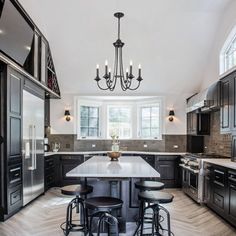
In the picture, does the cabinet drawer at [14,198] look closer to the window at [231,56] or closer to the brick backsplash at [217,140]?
the brick backsplash at [217,140]

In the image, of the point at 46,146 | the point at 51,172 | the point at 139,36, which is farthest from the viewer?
the point at 46,146

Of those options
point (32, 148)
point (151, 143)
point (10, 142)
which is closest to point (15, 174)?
point (10, 142)

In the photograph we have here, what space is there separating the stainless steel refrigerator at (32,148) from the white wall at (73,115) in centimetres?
164

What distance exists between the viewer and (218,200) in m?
4.80

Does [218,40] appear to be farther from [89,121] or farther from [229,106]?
[89,121]

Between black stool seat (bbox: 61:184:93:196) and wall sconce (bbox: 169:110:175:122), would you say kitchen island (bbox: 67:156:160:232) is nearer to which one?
black stool seat (bbox: 61:184:93:196)

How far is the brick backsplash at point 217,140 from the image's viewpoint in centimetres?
585

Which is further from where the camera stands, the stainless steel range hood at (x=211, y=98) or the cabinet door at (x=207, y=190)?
the stainless steel range hood at (x=211, y=98)

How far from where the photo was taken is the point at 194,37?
6.34 m

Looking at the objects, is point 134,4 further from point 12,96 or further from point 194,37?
point 12,96

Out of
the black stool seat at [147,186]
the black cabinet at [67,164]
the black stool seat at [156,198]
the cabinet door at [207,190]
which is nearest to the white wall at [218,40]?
the cabinet door at [207,190]

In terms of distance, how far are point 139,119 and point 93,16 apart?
352 centimetres

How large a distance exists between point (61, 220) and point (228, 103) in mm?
3500

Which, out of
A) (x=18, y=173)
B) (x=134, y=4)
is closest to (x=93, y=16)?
(x=134, y=4)
